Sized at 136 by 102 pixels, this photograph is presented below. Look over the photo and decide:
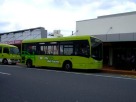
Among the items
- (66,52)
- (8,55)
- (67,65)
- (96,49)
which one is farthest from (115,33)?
(8,55)

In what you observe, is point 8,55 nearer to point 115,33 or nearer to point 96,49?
point 115,33

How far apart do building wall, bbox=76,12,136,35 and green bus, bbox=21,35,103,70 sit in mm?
Result: 5727

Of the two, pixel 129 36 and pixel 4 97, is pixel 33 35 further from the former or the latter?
pixel 4 97

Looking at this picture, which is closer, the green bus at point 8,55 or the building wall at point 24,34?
the green bus at point 8,55

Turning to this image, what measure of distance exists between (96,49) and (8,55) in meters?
14.3

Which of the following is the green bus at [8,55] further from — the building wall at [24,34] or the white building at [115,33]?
the building wall at [24,34]

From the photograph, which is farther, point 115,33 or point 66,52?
point 115,33

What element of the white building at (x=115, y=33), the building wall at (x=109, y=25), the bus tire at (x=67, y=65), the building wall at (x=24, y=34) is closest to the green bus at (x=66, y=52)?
the bus tire at (x=67, y=65)

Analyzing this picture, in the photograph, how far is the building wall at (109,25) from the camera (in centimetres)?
2698

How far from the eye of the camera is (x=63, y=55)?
23.3m

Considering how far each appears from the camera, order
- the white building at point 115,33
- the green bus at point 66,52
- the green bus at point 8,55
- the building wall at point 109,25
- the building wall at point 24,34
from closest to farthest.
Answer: the green bus at point 66,52
the white building at point 115,33
the building wall at point 109,25
the green bus at point 8,55
the building wall at point 24,34

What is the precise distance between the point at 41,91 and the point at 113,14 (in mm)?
19874

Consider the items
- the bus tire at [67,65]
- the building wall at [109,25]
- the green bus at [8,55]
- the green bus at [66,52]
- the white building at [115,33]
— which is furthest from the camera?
the green bus at [8,55]

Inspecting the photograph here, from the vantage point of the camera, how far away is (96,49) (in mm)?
21984
